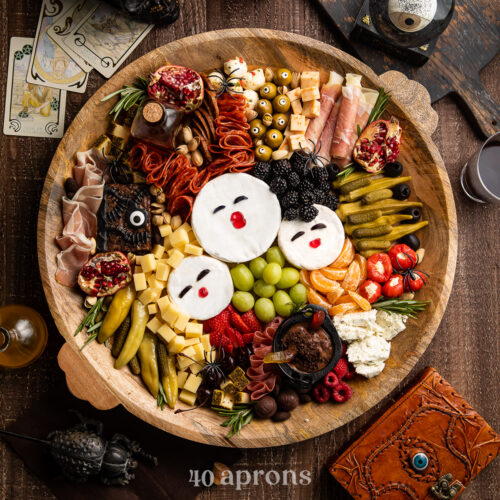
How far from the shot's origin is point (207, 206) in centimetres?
275

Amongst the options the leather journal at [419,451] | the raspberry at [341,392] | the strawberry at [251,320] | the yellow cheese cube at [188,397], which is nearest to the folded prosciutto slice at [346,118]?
the strawberry at [251,320]

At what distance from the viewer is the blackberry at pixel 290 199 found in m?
2.66

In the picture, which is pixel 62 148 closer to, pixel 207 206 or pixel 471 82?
pixel 207 206

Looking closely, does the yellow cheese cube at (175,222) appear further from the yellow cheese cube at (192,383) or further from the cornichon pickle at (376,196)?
the cornichon pickle at (376,196)

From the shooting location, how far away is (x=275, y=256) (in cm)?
275

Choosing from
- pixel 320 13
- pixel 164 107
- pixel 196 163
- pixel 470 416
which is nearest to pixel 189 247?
pixel 196 163

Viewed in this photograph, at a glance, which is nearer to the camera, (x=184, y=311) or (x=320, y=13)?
(x=184, y=311)

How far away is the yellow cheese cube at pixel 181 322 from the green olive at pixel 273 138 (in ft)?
3.48

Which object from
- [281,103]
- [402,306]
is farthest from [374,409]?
[281,103]

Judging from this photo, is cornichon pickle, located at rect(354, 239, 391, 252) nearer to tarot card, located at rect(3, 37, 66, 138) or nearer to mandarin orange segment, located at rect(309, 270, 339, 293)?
mandarin orange segment, located at rect(309, 270, 339, 293)

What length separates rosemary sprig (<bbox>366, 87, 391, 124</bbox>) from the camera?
105 inches

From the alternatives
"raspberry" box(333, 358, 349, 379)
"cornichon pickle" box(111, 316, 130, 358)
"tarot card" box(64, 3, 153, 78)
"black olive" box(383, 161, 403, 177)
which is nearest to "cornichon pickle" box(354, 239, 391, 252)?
"black olive" box(383, 161, 403, 177)

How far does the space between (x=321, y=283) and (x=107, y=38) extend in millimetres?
1843

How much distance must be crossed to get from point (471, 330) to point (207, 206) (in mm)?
1704
